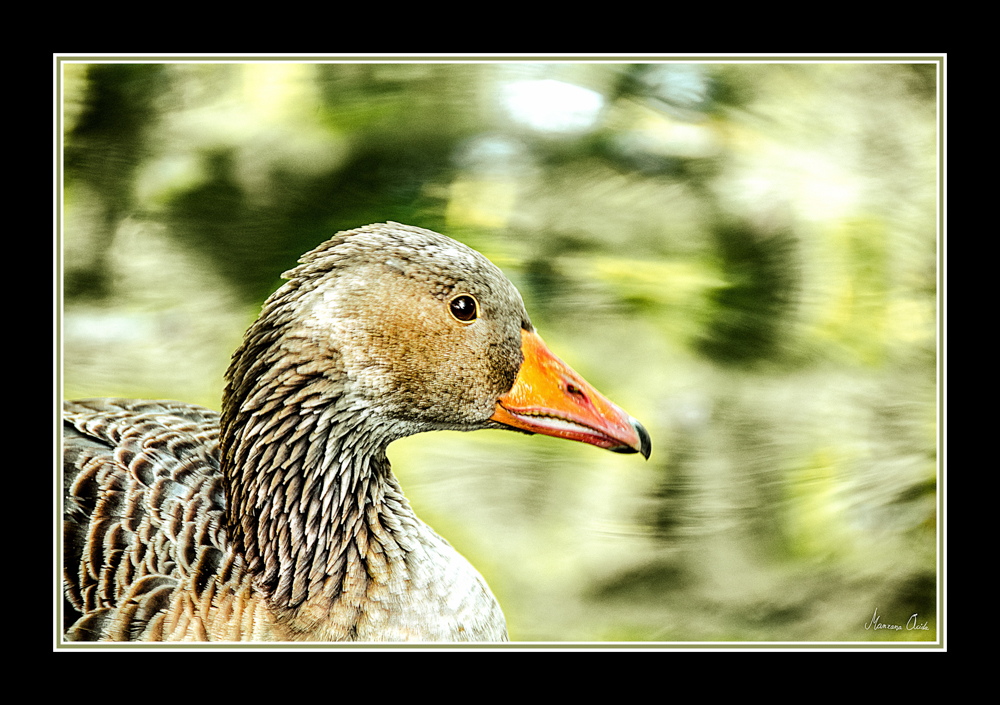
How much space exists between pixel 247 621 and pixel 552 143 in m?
1.89

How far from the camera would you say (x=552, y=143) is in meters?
2.83

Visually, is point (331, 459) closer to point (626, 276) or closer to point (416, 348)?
point (416, 348)

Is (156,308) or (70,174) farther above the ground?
(70,174)

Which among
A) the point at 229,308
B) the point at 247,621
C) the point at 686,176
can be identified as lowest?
the point at 247,621

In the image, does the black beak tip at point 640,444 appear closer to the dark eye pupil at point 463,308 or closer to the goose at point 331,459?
the goose at point 331,459

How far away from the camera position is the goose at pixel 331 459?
2.38 m

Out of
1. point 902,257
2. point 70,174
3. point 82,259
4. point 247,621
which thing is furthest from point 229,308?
point 902,257

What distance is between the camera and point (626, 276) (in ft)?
9.45

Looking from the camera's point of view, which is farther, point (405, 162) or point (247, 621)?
point (405, 162)

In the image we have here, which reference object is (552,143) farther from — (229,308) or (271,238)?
(229,308)
